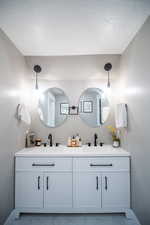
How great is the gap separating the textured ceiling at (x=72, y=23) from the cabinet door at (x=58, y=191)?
6.19 feet

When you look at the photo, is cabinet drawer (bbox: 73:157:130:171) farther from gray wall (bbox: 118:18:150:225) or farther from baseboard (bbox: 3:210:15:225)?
baseboard (bbox: 3:210:15:225)

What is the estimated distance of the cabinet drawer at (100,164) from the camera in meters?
1.97

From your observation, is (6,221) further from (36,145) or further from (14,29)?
(14,29)

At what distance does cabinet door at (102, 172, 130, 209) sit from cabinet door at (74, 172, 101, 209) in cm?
8

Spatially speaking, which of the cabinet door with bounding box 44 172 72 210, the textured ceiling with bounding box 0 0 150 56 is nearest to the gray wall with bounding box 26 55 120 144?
the textured ceiling with bounding box 0 0 150 56

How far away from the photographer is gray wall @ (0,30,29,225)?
5.64 ft

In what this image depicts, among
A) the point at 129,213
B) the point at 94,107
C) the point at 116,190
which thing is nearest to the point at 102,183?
the point at 116,190

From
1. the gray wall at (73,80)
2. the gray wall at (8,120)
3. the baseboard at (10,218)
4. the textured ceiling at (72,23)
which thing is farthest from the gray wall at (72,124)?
the baseboard at (10,218)

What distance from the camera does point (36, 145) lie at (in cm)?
254

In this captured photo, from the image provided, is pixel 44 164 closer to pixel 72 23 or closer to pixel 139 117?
pixel 139 117

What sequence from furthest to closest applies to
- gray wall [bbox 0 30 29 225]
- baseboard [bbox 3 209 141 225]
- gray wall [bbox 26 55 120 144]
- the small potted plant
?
gray wall [bbox 26 55 120 144]
the small potted plant
baseboard [bbox 3 209 141 225]
gray wall [bbox 0 30 29 225]

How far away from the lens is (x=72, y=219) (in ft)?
6.30

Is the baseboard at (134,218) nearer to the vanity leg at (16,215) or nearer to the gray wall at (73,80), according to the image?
the gray wall at (73,80)

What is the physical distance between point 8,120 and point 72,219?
1576mm
